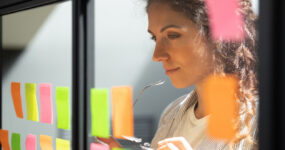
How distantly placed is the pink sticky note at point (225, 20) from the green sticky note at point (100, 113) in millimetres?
495

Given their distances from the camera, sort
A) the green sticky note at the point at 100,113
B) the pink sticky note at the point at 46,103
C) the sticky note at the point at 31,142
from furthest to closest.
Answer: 1. the sticky note at the point at 31,142
2. the pink sticky note at the point at 46,103
3. the green sticky note at the point at 100,113

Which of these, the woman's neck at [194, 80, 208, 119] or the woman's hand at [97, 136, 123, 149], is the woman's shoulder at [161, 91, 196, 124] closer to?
the woman's neck at [194, 80, 208, 119]

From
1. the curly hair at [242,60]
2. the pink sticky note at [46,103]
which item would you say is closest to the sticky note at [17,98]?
the pink sticky note at [46,103]

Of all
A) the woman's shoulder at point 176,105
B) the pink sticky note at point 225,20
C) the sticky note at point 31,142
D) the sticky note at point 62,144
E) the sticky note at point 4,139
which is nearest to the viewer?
the pink sticky note at point 225,20

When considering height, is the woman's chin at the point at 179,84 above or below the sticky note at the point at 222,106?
above

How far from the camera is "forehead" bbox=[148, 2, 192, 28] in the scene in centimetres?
110

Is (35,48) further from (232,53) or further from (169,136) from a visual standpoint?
(232,53)

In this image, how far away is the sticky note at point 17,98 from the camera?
1.71 meters

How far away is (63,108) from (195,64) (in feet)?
2.01

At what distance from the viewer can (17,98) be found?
5.66 feet

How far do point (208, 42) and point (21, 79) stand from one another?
1.03 meters

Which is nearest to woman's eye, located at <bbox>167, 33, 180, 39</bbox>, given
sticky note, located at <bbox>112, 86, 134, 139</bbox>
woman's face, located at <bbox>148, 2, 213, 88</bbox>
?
woman's face, located at <bbox>148, 2, 213, 88</bbox>

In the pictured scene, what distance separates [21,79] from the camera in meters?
1.72

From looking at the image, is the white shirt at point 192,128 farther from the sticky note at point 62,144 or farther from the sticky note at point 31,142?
the sticky note at point 31,142
